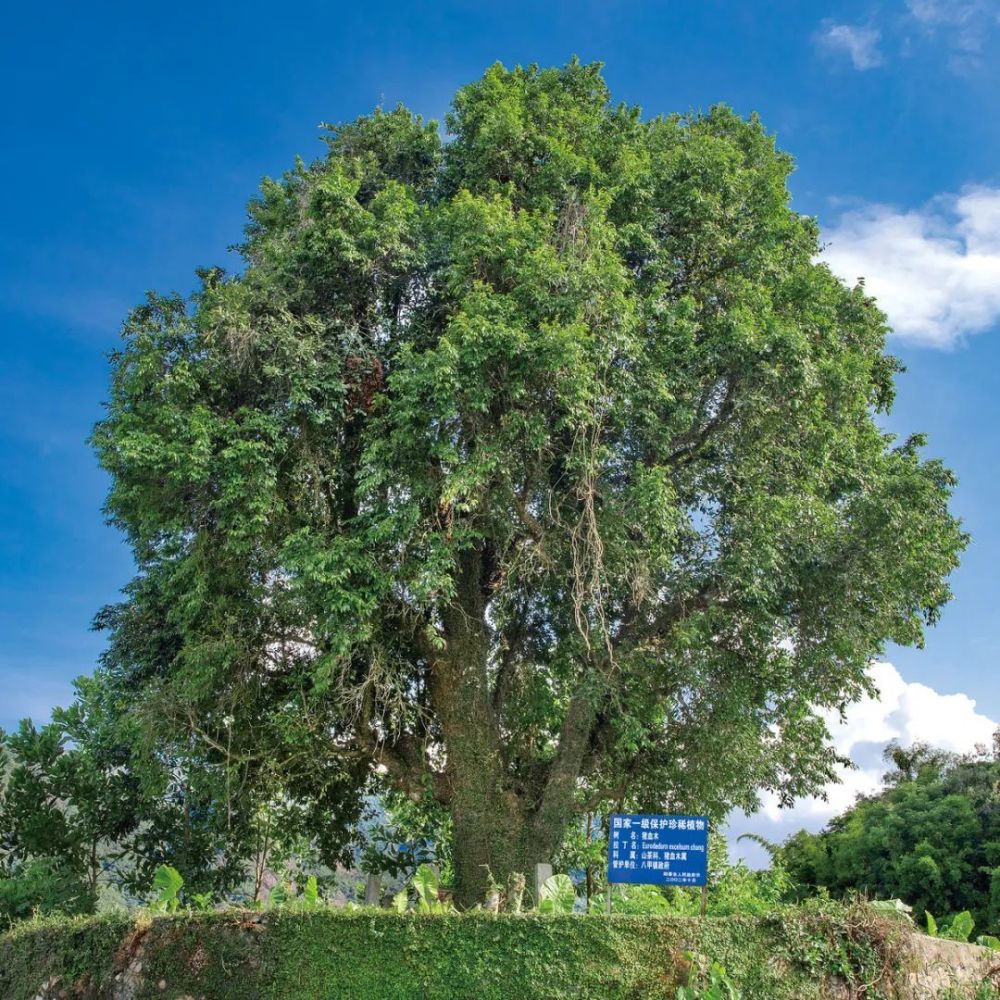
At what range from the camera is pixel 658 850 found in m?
9.18

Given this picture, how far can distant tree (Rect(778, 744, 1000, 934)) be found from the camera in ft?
78.2

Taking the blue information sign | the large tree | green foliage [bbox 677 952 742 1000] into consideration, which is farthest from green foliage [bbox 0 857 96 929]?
green foliage [bbox 677 952 742 1000]

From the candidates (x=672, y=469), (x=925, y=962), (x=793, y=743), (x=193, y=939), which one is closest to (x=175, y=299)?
(x=672, y=469)

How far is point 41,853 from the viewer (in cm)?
1606

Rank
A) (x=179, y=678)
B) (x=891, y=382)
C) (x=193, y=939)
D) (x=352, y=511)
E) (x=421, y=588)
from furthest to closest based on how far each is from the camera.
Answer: (x=891, y=382) < (x=352, y=511) < (x=179, y=678) < (x=421, y=588) < (x=193, y=939)

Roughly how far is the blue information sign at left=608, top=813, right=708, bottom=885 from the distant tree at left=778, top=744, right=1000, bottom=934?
45.8 feet

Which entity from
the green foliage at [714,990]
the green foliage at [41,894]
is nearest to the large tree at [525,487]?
the green foliage at [41,894]

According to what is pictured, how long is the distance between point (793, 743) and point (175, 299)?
11.7 meters

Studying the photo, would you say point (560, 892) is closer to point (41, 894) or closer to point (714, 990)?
point (714, 990)

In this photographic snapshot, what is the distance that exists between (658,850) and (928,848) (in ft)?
61.1

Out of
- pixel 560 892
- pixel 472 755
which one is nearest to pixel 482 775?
pixel 472 755

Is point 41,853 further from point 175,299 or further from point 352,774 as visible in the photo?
point 175,299

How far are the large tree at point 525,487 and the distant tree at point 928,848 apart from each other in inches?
411

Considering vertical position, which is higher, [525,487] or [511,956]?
[525,487]
